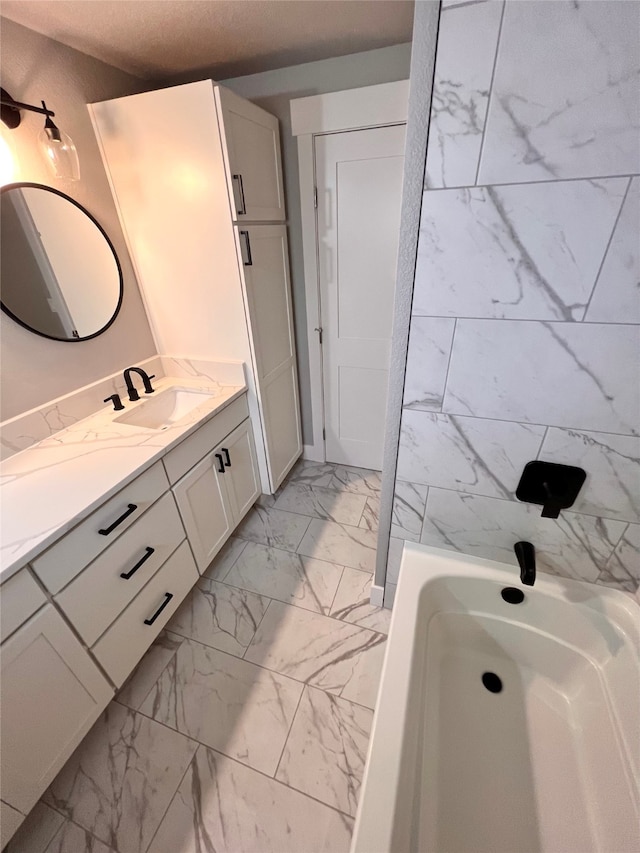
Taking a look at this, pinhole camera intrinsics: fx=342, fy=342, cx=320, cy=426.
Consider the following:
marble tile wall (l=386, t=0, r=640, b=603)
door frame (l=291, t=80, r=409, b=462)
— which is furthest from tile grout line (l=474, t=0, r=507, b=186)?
door frame (l=291, t=80, r=409, b=462)

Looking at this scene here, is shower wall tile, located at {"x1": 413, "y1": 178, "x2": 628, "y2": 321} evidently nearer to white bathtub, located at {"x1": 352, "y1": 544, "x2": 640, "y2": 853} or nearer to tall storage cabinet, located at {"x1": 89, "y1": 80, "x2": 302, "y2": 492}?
white bathtub, located at {"x1": 352, "y1": 544, "x2": 640, "y2": 853}

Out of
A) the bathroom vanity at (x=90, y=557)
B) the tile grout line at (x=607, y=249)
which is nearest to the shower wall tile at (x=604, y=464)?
the tile grout line at (x=607, y=249)

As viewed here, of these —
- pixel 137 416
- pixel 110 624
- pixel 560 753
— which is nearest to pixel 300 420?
pixel 137 416

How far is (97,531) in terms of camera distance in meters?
1.07

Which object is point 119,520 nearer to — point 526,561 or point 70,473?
point 70,473

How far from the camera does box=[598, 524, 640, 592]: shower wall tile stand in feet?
3.37

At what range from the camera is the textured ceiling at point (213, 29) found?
1132 mm

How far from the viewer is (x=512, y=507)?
1103mm

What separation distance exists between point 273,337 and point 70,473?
1.15 meters

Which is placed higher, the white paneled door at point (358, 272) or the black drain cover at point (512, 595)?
the white paneled door at point (358, 272)

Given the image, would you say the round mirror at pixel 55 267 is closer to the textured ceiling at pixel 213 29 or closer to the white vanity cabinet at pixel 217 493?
the textured ceiling at pixel 213 29

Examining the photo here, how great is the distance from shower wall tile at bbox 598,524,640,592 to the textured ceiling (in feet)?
6.28

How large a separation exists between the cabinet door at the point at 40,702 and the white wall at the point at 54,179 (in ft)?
2.71

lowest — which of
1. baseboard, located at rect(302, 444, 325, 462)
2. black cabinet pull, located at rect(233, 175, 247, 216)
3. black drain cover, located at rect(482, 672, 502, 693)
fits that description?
baseboard, located at rect(302, 444, 325, 462)
